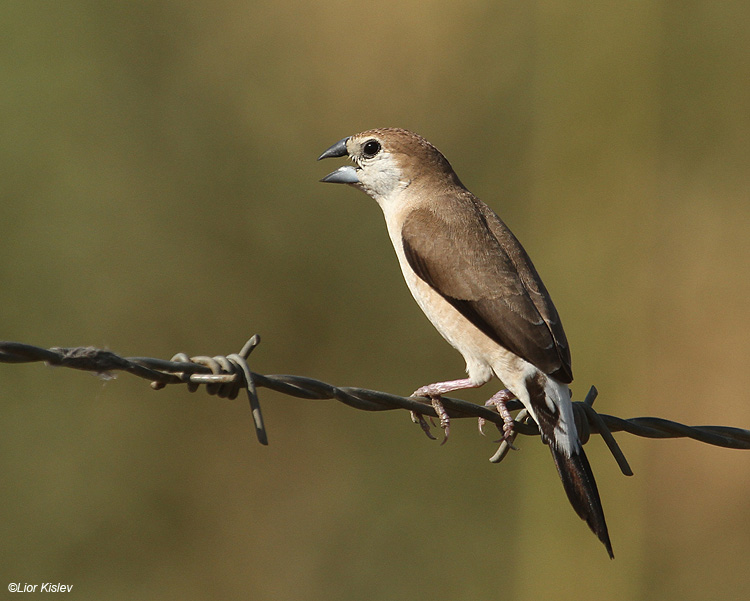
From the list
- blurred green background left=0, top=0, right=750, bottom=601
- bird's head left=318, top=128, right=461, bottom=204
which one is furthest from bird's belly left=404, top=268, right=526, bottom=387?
blurred green background left=0, top=0, right=750, bottom=601

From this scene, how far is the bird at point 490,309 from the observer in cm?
397

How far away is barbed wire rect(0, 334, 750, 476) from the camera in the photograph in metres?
2.53

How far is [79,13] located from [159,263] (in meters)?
2.56

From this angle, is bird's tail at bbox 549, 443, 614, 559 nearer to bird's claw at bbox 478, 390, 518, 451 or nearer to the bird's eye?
bird's claw at bbox 478, 390, 518, 451

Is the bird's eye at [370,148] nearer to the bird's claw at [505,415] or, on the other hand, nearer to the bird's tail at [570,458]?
the bird's claw at [505,415]

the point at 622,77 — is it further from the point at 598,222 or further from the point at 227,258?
the point at 227,258

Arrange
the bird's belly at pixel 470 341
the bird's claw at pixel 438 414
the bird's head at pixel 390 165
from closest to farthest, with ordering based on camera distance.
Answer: the bird's claw at pixel 438 414 < the bird's belly at pixel 470 341 < the bird's head at pixel 390 165

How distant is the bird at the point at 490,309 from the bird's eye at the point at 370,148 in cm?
26

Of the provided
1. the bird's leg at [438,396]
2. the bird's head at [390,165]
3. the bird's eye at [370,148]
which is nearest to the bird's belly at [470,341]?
the bird's leg at [438,396]

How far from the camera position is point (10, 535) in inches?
252

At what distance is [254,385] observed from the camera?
2.79 m

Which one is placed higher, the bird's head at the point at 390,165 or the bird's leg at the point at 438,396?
the bird's head at the point at 390,165

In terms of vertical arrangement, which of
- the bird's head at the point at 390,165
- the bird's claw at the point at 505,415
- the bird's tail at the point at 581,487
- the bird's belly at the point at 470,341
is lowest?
the bird's tail at the point at 581,487

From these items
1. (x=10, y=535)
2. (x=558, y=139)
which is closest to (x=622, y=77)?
(x=558, y=139)
